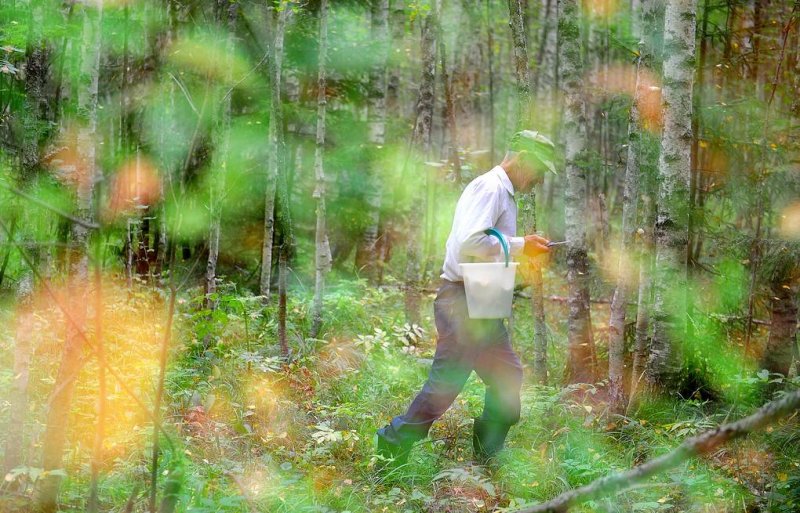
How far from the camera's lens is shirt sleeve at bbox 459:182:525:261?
443cm

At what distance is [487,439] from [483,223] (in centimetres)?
164

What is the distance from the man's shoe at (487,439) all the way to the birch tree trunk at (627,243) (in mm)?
1249

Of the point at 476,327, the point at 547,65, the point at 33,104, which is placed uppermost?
the point at 547,65

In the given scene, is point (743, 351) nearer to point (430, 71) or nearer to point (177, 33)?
point (430, 71)

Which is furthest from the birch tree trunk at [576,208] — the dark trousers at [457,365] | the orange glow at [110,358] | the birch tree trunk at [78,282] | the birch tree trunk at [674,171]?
the birch tree trunk at [78,282]

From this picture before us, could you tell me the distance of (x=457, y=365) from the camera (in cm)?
461

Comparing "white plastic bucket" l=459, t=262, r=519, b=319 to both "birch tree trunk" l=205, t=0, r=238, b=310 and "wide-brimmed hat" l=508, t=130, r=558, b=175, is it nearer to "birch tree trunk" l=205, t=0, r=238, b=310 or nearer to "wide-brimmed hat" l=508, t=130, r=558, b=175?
"wide-brimmed hat" l=508, t=130, r=558, b=175

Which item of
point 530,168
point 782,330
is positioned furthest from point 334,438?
point 782,330

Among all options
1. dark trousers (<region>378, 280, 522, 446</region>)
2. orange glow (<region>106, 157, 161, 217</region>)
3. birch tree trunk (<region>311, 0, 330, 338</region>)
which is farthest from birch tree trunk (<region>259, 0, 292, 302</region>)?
dark trousers (<region>378, 280, 522, 446</region>)

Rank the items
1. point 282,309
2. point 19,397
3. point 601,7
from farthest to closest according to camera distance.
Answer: point 601,7 < point 282,309 < point 19,397

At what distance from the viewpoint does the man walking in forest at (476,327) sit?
14.9 feet

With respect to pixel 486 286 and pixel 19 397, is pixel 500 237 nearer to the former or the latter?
pixel 486 286

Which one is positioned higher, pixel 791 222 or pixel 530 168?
pixel 530 168

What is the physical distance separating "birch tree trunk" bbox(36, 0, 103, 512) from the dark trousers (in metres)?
2.14
